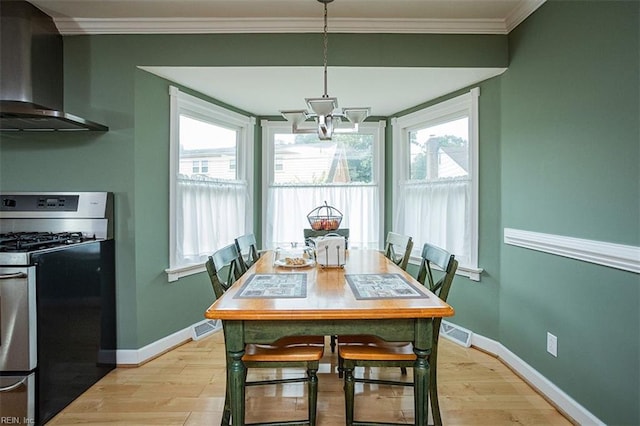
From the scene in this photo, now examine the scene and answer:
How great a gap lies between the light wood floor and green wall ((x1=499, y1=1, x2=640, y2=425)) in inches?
10.9

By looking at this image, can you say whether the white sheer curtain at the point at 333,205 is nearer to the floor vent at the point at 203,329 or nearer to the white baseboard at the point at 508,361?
the floor vent at the point at 203,329

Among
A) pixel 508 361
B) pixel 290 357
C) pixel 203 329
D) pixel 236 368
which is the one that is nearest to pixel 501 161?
pixel 508 361

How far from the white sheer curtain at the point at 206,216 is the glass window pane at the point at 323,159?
1.82 ft

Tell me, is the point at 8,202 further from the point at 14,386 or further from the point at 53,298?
the point at 14,386

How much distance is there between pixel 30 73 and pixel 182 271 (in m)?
1.72

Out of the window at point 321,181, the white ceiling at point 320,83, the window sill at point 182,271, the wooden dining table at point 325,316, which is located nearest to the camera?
the wooden dining table at point 325,316

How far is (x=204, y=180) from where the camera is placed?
3215 millimetres

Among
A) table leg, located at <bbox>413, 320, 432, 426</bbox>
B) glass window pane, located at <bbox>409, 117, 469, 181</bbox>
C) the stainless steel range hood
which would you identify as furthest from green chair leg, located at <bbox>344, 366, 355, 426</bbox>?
the stainless steel range hood

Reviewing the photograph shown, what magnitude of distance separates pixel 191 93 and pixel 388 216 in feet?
7.68

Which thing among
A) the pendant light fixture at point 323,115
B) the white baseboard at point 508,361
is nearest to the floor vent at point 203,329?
the white baseboard at point 508,361

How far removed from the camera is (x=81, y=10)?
7.92 feet

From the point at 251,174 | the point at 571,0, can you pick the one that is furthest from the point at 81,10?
the point at 571,0

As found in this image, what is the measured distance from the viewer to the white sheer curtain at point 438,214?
304 centimetres

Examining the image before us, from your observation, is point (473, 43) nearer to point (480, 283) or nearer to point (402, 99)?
point (402, 99)
